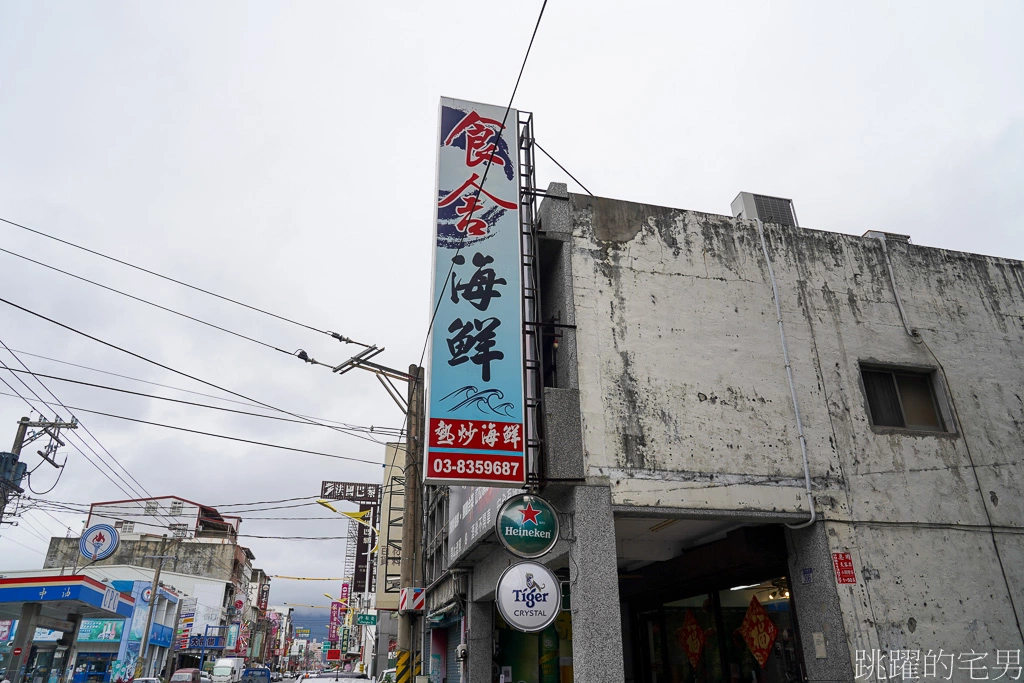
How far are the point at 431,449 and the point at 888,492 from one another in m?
6.44

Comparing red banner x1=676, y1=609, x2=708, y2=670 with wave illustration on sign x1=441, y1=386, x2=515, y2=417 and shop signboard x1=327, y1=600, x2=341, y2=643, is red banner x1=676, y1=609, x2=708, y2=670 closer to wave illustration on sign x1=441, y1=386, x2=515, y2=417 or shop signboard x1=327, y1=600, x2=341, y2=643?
wave illustration on sign x1=441, y1=386, x2=515, y2=417

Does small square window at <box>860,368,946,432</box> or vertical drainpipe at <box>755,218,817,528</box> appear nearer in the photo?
vertical drainpipe at <box>755,218,817,528</box>

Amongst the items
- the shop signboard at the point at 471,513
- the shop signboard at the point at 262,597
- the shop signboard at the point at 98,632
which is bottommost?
the shop signboard at the point at 98,632

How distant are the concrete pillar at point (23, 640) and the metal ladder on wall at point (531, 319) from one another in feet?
68.7

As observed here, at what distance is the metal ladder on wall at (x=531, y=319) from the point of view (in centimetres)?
848

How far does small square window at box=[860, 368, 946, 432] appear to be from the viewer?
32.4ft

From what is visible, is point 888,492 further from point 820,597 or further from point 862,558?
A: point 820,597

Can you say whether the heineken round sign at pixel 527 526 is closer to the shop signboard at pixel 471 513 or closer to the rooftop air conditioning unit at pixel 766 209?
the shop signboard at pixel 471 513

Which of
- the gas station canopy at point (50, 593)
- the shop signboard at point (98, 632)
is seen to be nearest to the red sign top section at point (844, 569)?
the gas station canopy at point (50, 593)

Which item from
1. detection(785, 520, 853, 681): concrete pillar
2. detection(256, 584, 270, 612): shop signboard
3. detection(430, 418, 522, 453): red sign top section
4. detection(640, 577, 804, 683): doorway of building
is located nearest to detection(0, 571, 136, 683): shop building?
detection(640, 577, 804, 683): doorway of building

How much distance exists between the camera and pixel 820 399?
31.2ft

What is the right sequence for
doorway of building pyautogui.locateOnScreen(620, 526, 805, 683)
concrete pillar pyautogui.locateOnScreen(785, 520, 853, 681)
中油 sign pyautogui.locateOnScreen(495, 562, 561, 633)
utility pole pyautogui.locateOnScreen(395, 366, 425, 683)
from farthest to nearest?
utility pole pyautogui.locateOnScreen(395, 366, 425, 683) < doorway of building pyautogui.locateOnScreen(620, 526, 805, 683) < concrete pillar pyautogui.locateOnScreen(785, 520, 853, 681) < 中油 sign pyautogui.locateOnScreen(495, 562, 561, 633)

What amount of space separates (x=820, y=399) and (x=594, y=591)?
4545 millimetres

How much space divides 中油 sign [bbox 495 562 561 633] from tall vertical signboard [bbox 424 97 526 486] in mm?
1135
